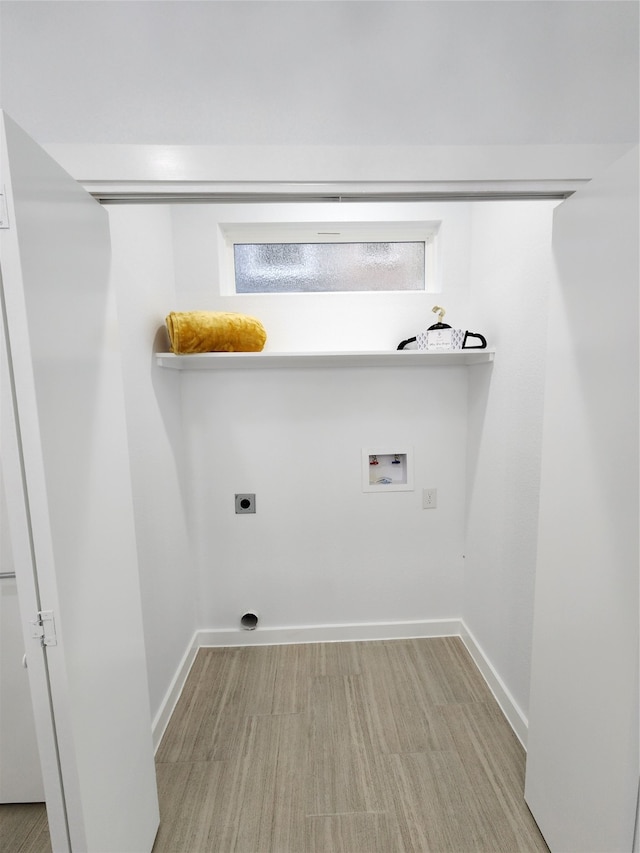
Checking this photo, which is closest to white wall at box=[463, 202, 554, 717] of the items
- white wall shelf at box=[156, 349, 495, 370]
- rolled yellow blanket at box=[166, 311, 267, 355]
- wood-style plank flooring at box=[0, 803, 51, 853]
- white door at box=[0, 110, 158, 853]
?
white wall shelf at box=[156, 349, 495, 370]

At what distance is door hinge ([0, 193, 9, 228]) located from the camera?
670mm

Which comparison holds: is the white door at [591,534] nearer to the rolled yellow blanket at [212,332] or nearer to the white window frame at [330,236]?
the white window frame at [330,236]

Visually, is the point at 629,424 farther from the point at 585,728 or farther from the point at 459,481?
the point at 459,481

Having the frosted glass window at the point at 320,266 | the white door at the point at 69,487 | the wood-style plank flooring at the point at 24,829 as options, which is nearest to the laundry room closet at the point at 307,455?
the white door at the point at 69,487

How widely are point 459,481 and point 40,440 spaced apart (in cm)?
206

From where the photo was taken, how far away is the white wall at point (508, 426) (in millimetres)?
Answer: 1555

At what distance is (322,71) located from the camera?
1.01 metres

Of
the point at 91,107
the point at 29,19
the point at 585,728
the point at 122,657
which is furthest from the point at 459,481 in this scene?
the point at 29,19

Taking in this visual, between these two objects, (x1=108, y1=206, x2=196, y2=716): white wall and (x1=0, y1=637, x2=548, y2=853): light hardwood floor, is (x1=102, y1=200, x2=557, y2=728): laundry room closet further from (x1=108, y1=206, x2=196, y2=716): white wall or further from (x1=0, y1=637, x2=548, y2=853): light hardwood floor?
(x1=0, y1=637, x2=548, y2=853): light hardwood floor

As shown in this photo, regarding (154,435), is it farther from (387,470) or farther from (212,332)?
(387,470)

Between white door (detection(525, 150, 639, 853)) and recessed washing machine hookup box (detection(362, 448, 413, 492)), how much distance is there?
1.01 m

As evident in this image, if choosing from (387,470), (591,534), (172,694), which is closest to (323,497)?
(387,470)

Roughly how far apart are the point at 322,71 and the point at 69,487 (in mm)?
1205

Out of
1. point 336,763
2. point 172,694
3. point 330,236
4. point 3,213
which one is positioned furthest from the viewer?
point 330,236
